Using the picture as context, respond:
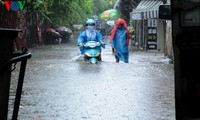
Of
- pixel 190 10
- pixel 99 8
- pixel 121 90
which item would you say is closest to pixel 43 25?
pixel 121 90

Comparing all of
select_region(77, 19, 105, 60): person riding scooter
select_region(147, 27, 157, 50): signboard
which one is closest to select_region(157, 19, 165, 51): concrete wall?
select_region(147, 27, 157, 50): signboard

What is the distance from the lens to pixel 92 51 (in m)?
14.6

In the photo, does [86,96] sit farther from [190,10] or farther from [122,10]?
[122,10]

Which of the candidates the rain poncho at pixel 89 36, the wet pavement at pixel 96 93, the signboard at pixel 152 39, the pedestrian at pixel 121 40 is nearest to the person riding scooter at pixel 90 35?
the rain poncho at pixel 89 36

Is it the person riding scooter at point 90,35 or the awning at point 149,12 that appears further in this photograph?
the awning at point 149,12

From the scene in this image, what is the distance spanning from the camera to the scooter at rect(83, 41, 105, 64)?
14.5 metres

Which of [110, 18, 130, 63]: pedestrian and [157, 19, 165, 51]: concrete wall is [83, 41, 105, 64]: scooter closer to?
[110, 18, 130, 63]: pedestrian

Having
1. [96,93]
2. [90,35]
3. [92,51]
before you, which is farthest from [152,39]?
[96,93]

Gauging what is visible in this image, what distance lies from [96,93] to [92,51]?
5900mm

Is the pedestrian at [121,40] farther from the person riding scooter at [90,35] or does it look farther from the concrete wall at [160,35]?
the concrete wall at [160,35]

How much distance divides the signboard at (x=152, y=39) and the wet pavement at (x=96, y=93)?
39.7 feet

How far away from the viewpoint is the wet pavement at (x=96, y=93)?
6.77m

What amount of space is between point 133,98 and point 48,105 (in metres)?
1.65

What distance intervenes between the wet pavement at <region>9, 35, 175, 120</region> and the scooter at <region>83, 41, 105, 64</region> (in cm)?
107
